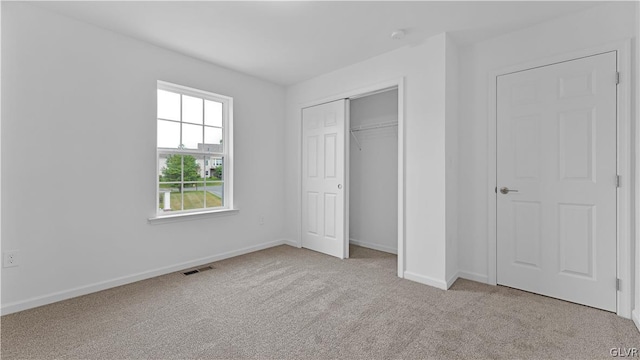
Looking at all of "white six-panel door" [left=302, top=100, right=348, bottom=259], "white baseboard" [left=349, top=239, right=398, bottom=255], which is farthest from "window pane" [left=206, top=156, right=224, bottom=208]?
"white baseboard" [left=349, top=239, right=398, bottom=255]

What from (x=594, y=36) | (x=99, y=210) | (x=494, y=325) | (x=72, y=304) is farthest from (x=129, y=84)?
(x=594, y=36)

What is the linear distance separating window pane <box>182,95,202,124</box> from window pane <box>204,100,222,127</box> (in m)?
0.08

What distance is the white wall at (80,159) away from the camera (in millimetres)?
2238

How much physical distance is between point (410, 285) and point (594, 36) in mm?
2661

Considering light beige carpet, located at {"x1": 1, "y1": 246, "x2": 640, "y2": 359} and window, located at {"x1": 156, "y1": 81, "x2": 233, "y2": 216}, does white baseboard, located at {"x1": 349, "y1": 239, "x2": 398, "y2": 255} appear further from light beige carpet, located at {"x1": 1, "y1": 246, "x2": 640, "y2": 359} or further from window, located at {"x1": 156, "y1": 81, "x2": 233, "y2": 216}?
window, located at {"x1": 156, "y1": 81, "x2": 233, "y2": 216}

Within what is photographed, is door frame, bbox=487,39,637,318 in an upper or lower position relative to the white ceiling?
lower

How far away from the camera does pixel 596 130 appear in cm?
230

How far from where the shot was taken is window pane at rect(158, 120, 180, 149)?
3148mm

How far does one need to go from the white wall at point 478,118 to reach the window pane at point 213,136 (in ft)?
9.57

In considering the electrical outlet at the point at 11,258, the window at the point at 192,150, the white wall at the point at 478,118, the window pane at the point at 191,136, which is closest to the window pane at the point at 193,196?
the window at the point at 192,150

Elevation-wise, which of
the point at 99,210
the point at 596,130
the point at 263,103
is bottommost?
the point at 99,210

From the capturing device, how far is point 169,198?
10.6ft

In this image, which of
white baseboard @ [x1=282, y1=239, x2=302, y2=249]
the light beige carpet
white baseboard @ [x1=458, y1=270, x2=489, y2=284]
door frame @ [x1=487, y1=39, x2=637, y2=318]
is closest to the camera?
the light beige carpet

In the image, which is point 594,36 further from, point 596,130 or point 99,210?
point 99,210
